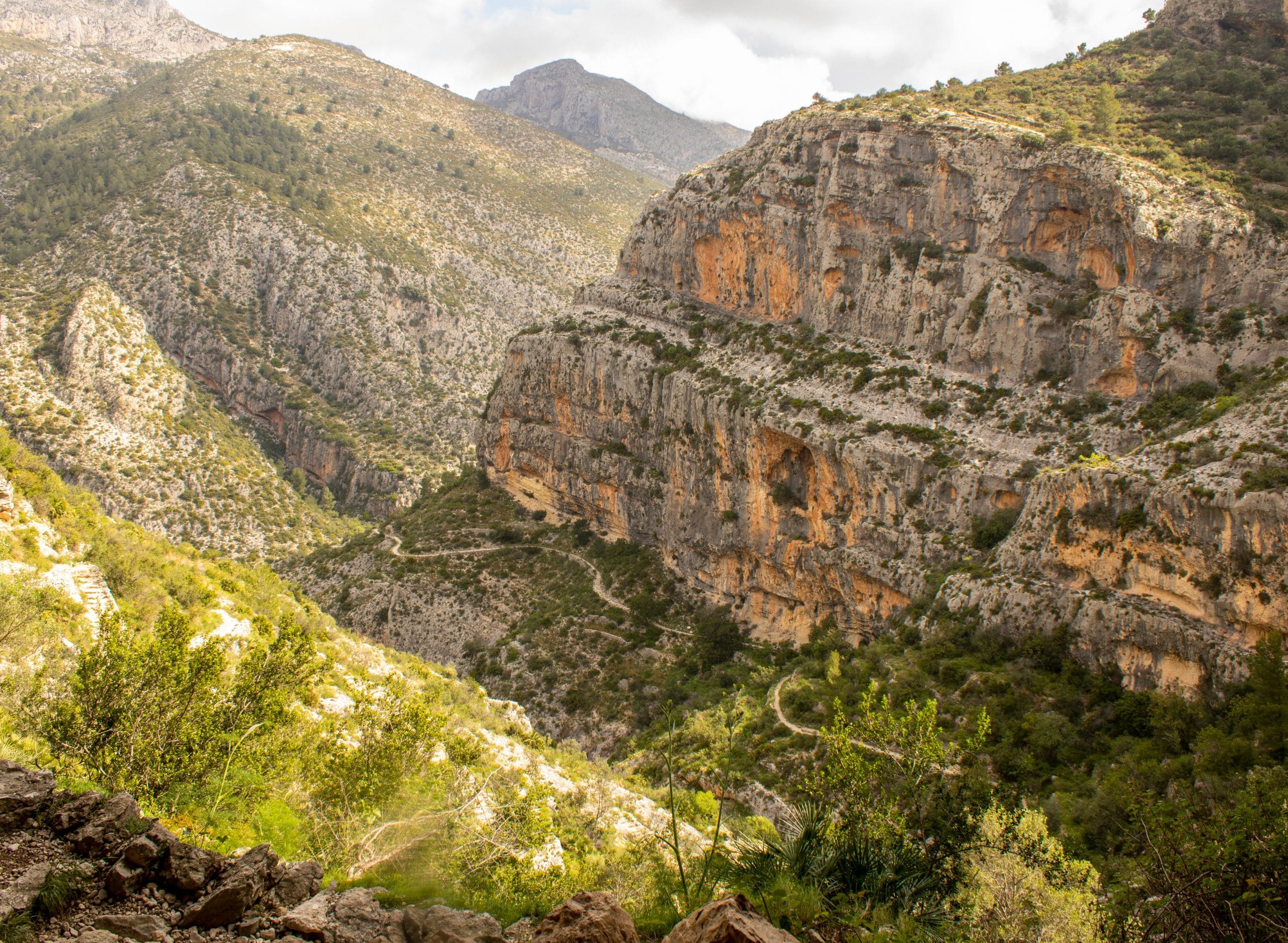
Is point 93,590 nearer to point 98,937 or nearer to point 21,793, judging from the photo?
point 21,793

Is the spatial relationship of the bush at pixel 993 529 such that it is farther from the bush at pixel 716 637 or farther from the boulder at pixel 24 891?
the boulder at pixel 24 891

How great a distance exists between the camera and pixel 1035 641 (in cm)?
2989

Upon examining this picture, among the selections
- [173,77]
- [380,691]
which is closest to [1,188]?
[173,77]

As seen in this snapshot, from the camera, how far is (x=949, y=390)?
41031mm

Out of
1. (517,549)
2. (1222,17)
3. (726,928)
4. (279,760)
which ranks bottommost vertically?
(517,549)

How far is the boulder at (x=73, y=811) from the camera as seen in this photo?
12.2 m

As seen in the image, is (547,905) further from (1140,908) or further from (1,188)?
(1,188)

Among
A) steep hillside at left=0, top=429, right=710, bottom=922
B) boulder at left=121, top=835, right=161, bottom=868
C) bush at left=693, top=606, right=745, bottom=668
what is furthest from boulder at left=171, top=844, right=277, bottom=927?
bush at left=693, top=606, right=745, bottom=668

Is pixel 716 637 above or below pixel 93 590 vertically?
below

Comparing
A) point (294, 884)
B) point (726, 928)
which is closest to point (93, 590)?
point (294, 884)

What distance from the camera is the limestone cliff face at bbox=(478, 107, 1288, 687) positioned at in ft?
92.2

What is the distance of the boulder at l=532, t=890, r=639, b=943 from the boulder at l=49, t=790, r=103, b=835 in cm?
670

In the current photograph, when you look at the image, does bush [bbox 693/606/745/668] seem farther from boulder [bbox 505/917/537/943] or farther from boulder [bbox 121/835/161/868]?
boulder [bbox 121/835/161/868]

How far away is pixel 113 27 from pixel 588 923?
200990 mm
